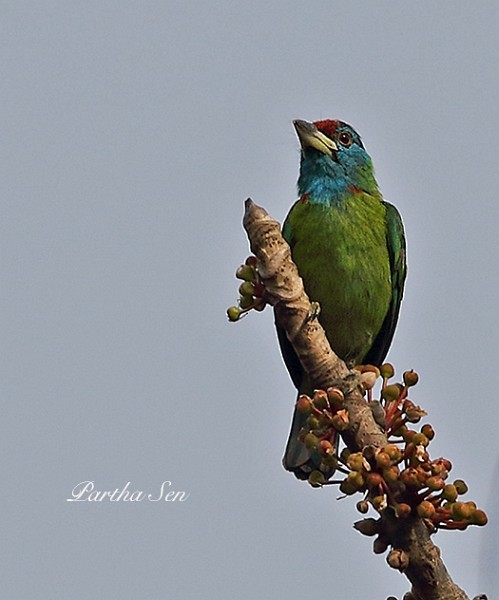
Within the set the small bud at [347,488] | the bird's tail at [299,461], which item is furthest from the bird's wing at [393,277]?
the small bud at [347,488]

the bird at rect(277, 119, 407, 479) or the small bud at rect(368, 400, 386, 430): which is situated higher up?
the bird at rect(277, 119, 407, 479)

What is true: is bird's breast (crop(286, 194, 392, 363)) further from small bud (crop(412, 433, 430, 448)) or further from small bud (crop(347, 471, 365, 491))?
small bud (crop(347, 471, 365, 491))

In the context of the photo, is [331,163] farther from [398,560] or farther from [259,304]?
[398,560]

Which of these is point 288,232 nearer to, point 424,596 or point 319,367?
point 319,367

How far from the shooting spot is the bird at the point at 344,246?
5.50 meters

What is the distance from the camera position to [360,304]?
5551mm

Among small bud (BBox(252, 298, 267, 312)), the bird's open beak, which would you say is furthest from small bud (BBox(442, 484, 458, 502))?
the bird's open beak

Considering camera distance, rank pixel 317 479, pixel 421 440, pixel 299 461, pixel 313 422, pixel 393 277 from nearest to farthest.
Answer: pixel 421 440 → pixel 313 422 → pixel 317 479 → pixel 299 461 → pixel 393 277

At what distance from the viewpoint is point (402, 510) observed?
115 inches

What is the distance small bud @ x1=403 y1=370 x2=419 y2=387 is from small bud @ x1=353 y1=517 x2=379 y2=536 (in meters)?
0.44

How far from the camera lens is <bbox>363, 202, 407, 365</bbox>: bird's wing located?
5.84 metres

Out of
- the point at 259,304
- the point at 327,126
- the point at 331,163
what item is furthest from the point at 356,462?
the point at 327,126

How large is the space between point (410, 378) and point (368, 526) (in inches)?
18.8

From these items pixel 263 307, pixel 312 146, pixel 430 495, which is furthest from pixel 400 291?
pixel 430 495
